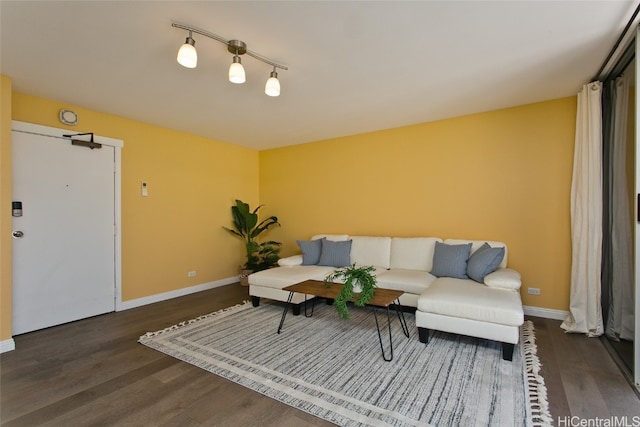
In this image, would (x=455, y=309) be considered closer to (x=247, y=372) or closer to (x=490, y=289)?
(x=490, y=289)

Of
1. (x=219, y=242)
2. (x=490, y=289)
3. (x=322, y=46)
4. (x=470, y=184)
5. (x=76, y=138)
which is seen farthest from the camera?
(x=219, y=242)

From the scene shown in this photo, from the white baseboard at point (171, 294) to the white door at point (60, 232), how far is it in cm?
16

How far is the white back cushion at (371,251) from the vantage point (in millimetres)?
4184

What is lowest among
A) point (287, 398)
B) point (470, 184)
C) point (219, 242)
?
point (287, 398)

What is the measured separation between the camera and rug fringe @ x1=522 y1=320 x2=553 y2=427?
69.1 inches

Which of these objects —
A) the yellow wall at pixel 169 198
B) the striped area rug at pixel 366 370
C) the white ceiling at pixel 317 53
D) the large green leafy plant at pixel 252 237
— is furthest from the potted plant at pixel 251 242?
the white ceiling at pixel 317 53

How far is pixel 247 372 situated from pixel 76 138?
3368 millimetres

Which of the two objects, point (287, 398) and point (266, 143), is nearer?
point (287, 398)

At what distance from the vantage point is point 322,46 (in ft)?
7.52

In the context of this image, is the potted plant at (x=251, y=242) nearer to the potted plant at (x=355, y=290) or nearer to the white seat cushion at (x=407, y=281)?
the white seat cushion at (x=407, y=281)

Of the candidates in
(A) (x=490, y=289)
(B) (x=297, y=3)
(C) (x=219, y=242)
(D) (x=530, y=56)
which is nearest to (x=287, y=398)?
(A) (x=490, y=289)

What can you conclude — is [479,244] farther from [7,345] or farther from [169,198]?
[7,345]

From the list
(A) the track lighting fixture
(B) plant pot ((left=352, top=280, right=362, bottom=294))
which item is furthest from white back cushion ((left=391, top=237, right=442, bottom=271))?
(A) the track lighting fixture

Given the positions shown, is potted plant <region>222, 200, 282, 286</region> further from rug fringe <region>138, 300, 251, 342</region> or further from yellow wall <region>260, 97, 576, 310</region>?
rug fringe <region>138, 300, 251, 342</region>
